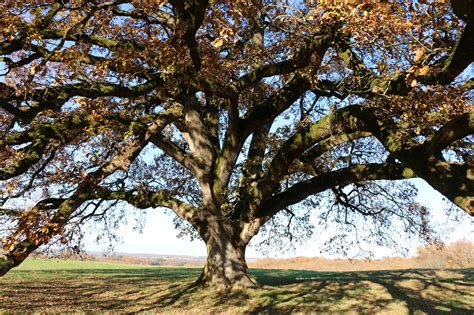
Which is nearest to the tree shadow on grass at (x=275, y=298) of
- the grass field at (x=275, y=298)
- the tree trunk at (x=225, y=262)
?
the grass field at (x=275, y=298)

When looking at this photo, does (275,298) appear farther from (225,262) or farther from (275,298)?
(225,262)

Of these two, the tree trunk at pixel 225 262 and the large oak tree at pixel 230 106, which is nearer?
the large oak tree at pixel 230 106

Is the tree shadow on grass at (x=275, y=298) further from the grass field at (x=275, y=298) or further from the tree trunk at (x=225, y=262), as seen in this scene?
the tree trunk at (x=225, y=262)

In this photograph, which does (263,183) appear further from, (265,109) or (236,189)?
(265,109)

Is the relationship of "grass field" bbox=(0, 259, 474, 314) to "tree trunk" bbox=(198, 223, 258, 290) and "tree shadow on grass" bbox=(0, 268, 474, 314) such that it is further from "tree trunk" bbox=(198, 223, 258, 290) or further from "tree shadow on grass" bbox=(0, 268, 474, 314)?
"tree trunk" bbox=(198, 223, 258, 290)

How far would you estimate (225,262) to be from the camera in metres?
14.8

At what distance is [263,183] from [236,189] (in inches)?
68.0

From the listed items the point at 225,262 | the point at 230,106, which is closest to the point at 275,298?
the point at 225,262

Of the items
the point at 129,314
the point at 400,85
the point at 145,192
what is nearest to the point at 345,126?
the point at 400,85

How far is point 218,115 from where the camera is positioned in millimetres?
17766

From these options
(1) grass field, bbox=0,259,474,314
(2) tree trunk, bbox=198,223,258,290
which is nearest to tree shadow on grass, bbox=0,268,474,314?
(1) grass field, bbox=0,259,474,314

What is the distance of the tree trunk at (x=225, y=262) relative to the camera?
1455cm

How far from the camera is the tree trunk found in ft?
47.8

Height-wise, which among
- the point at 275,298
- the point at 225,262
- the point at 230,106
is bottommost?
the point at 275,298
